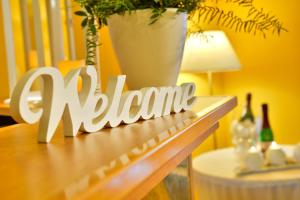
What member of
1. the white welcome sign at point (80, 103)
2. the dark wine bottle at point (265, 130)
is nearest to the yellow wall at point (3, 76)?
the dark wine bottle at point (265, 130)

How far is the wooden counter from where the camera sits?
0.34 m

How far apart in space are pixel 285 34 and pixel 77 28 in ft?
5.42

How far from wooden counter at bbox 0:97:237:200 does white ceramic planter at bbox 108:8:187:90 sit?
255mm

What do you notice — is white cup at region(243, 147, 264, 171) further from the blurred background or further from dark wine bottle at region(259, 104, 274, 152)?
the blurred background

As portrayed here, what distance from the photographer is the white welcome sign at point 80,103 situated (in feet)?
1.72

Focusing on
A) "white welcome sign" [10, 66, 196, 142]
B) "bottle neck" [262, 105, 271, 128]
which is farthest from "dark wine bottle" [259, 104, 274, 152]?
"white welcome sign" [10, 66, 196, 142]

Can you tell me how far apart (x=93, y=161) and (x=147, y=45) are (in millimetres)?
545

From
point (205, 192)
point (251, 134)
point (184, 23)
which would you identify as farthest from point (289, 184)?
point (184, 23)

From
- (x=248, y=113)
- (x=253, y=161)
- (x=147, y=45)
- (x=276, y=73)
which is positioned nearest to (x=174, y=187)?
(x=147, y=45)

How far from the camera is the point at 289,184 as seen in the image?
80.0 inches

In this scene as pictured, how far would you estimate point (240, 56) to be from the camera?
3439mm

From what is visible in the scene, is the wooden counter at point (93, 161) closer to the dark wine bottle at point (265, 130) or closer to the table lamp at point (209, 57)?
the table lamp at point (209, 57)

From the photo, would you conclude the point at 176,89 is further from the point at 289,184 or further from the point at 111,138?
the point at 289,184

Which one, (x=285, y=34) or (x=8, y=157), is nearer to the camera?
(x=8, y=157)
